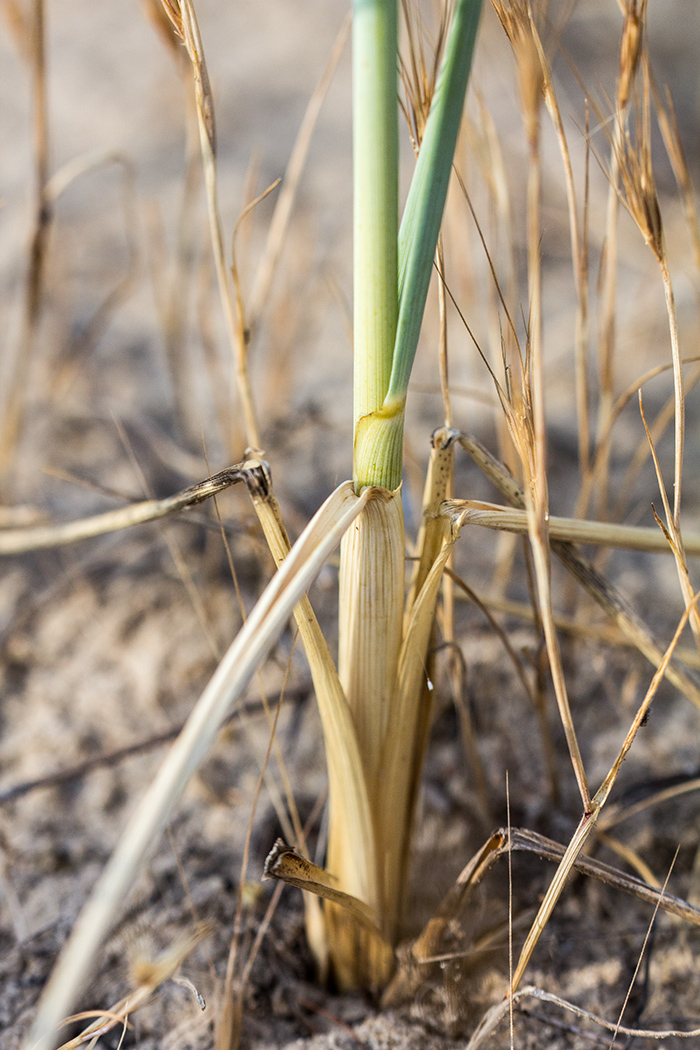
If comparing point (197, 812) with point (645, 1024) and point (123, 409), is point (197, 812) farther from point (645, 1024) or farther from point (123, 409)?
point (123, 409)

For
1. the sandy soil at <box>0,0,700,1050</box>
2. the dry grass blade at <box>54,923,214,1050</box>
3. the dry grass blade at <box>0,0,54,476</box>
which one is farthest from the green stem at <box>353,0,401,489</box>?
the dry grass blade at <box>0,0,54,476</box>

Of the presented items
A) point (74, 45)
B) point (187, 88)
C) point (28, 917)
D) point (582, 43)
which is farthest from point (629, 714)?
point (74, 45)

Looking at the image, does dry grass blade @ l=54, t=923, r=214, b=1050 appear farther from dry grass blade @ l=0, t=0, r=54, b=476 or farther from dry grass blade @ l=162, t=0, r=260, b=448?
dry grass blade @ l=0, t=0, r=54, b=476

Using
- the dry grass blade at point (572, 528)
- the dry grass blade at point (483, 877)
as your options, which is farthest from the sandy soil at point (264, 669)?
the dry grass blade at point (572, 528)

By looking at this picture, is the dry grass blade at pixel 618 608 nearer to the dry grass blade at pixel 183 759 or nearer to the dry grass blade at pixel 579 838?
the dry grass blade at pixel 579 838

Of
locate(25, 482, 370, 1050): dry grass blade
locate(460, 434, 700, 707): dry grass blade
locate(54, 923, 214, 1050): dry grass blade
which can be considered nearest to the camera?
locate(25, 482, 370, 1050): dry grass blade
